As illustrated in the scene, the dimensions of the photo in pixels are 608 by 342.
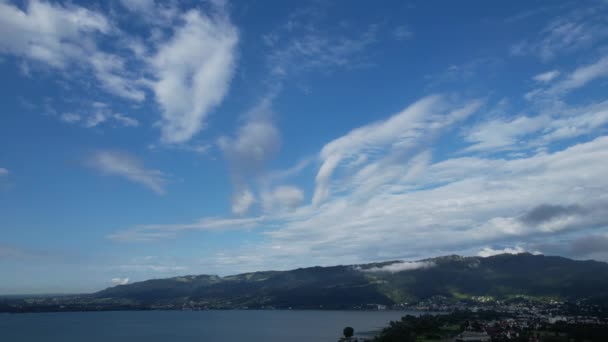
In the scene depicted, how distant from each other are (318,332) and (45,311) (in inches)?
6185

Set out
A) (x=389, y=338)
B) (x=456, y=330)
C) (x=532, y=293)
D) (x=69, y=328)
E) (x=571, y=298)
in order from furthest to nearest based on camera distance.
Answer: (x=532, y=293), (x=571, y=298), (x=69, y=328), (x=456, y=330), (x=389, y=338)

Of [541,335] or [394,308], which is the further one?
[394,308]

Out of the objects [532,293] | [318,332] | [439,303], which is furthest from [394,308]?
[318,332]

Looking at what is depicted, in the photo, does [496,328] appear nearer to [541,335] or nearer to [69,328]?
[541,335]

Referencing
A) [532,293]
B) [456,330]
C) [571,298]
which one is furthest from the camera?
[532,293]

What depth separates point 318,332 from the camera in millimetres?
100188

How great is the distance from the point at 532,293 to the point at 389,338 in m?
157

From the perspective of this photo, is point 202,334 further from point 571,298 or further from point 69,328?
point 571,298

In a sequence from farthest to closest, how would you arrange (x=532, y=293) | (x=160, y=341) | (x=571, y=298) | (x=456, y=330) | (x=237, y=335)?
1. (x=532, y=293)
2. (x=571, y=298)
3. (x=237, y=335)
4. (x=160, y=341)
5. (x=456, y=330)

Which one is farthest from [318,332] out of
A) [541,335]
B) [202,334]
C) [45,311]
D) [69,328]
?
[45,311]

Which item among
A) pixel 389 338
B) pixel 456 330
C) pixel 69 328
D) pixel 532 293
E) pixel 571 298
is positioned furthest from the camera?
pixel 532 293

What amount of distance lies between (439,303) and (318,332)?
382 feet

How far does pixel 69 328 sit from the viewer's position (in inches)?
4734

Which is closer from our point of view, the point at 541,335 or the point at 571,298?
the point at 541,335
